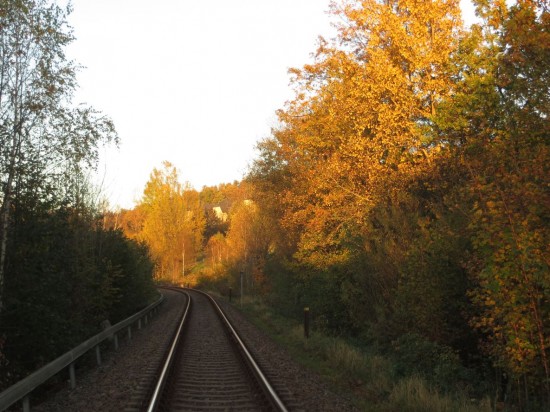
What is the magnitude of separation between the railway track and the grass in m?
1.70

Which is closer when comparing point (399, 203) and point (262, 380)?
point (262, 380)

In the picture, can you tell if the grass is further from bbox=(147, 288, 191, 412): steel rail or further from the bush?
bbox=(147, 288, 191, 412): steel rail

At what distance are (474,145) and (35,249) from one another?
401 inches

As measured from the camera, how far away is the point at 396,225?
14.0m

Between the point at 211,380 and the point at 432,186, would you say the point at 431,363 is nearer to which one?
the point at 211,380

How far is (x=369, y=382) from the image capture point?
33.4 feet

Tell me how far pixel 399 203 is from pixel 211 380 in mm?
8798

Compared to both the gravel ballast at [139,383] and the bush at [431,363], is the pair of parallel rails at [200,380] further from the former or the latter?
Answer: the bush at [431,363]

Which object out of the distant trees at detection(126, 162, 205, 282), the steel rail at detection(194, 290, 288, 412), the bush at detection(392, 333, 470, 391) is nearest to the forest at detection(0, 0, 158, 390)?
the steel rail at detection(194, 290, 288, 412)

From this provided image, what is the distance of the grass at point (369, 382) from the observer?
8.00m

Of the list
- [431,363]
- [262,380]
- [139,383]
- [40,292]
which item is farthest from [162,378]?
[431,363]

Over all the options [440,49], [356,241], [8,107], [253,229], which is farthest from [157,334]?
[253,229]

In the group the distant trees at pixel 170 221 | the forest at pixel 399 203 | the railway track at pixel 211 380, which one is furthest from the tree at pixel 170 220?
the railway track at pixel 211 380

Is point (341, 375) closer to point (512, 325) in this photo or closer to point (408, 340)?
point (408, 340)
